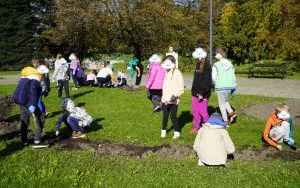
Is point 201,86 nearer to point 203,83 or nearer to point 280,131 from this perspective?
point 203,83

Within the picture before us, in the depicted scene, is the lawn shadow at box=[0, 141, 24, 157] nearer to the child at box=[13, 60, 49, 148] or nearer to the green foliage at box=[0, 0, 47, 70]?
the child at box=[13, 60, 49, 148]

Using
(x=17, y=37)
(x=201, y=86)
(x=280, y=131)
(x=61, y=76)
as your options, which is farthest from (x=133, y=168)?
(x=17, y=37)

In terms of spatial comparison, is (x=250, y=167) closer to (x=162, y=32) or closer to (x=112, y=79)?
(x=112, y=79)

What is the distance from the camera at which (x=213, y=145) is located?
8586 millimetres

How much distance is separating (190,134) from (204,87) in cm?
123

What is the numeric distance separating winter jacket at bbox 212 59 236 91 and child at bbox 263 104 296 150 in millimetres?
2118

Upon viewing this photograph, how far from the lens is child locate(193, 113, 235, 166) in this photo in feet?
28.2

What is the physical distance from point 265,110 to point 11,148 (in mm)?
9222

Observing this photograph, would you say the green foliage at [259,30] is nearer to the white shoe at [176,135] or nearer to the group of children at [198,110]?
the group of children at [198,110]

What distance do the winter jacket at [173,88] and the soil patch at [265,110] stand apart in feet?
13.0

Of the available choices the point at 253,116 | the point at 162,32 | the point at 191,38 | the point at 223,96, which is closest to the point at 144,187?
the point at 223,96

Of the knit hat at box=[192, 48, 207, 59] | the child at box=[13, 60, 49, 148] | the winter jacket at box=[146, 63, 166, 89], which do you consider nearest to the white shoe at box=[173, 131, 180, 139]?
the knit hat at box=[192, 48, 207, 59]

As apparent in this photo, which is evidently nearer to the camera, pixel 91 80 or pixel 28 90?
pixel 28 90

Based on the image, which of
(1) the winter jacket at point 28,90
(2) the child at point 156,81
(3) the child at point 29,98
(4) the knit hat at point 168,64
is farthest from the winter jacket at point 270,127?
(1) the winter jacket at point 28,90
